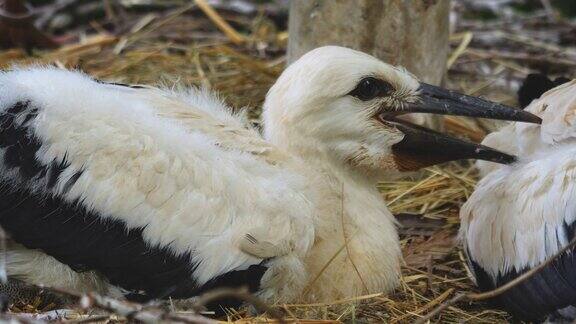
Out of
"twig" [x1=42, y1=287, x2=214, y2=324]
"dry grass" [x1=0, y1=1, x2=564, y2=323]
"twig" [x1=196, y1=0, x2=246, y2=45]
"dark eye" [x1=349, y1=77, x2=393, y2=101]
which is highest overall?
"dark eye" [x1=349, y1=77, x2=393, y2=101]

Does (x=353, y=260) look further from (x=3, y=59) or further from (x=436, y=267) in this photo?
(x=3, y=59)

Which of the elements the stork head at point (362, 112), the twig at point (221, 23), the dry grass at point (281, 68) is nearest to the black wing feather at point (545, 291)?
the dry grass at point (281, 68)

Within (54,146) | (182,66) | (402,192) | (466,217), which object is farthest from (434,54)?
(54,146)

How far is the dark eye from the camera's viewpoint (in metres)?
4.55

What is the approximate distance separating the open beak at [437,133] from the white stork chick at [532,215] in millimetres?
139

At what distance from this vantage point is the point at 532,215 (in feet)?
14.9

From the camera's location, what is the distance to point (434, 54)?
6.08m

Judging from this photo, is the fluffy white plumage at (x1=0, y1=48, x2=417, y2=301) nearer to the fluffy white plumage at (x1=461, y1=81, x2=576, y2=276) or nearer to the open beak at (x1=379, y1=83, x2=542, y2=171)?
the open beak at (x1=379, y1=83, x2=542, y2=171)

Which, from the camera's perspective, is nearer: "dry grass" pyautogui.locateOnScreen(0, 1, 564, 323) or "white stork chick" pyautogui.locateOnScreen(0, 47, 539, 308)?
"white stork chick" pyautogui.locateOnScreen(0, 47, 539, 308)

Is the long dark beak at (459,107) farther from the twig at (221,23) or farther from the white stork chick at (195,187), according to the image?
the twig at (221,23)

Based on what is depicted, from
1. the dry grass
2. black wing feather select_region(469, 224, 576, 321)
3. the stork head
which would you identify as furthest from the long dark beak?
the dry grass

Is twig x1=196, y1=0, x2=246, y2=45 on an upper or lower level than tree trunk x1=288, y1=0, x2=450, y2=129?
lower

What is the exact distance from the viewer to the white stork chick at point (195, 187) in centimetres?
416

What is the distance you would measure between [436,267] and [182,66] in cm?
267
